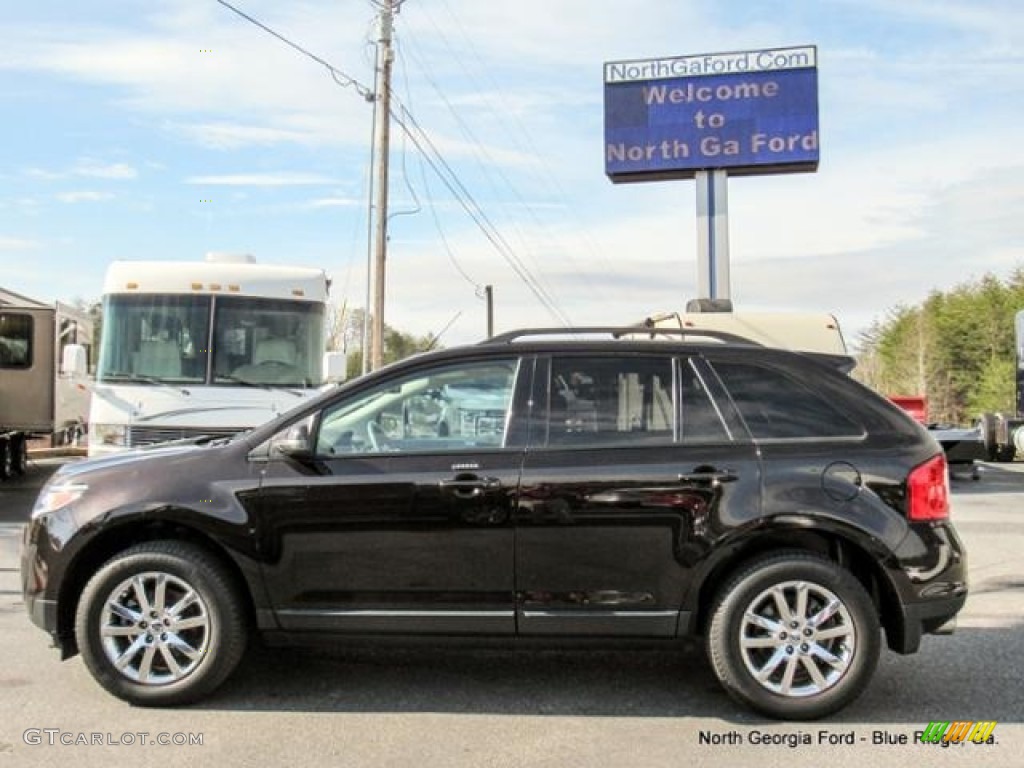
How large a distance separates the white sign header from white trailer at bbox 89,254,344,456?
14.6 m

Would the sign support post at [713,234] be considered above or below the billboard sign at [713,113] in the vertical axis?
below

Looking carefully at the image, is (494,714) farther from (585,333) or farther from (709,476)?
(585,333)

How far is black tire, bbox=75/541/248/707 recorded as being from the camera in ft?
15.2

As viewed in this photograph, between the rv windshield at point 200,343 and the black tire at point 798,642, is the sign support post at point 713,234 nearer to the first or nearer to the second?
the rv windshield at point 200,343

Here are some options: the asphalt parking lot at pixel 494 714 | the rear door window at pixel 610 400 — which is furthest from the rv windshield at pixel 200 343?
the rear door window at pixel 610 400

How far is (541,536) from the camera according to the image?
181 inches

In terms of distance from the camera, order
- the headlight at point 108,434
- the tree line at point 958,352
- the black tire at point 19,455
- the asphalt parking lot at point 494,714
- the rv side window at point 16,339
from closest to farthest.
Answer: the asphalt parking lot at point 494,714 → the headlight at point 108,434 → the rv side window at point 16,339 → the black tire at point 19,455 → the tree line at point 958,352

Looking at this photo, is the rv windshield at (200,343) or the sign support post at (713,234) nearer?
the rv windshield at (200,343)

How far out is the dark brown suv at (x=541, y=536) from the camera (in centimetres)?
455

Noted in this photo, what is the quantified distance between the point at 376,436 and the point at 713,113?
20199mm

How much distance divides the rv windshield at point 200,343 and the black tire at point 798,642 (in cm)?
680

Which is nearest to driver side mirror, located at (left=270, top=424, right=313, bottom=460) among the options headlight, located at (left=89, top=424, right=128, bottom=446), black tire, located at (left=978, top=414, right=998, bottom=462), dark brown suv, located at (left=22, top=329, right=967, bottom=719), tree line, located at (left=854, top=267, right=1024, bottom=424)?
dark brown suv, located at (left=22, top=329, right=967, bottom=719)

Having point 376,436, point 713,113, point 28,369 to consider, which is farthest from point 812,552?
point 713,113

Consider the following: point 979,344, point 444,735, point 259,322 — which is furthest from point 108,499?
point 979,344
